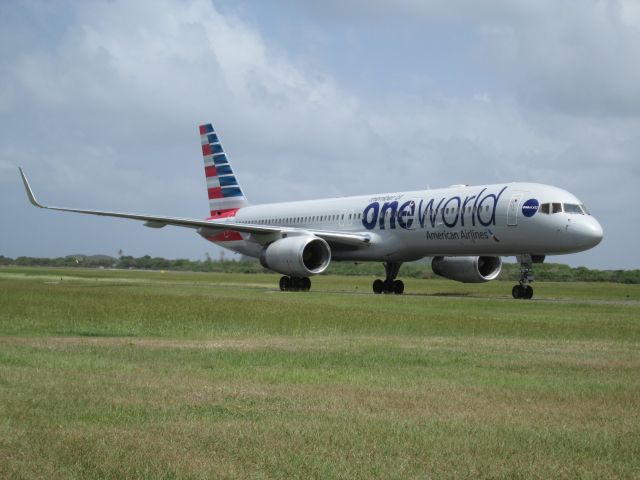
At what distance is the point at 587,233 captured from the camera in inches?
1072

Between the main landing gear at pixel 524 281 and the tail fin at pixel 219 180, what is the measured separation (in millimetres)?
17420

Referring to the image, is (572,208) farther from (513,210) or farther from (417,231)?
(417,231)

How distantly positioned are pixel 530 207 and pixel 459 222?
111 inches

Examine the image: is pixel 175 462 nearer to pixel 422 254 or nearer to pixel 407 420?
pixel 407 420

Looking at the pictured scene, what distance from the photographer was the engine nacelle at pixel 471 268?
3428 centimetres

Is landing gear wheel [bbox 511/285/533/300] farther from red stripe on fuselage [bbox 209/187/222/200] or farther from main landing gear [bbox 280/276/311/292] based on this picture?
red stripe on fuselage [bbox 209/187/222/200]

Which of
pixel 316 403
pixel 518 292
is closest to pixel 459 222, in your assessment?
pixel 518 292

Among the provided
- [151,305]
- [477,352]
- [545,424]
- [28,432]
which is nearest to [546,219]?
[151,305]

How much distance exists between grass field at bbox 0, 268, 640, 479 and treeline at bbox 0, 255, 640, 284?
31.3 m

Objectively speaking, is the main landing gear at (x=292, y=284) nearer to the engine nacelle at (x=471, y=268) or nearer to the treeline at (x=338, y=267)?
the engine nacelle at (x=471, y=268)

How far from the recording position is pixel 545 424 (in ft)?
22.4

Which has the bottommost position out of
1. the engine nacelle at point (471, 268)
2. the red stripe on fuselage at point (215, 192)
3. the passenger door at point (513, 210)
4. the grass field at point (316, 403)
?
the grass field at point (316, 403)

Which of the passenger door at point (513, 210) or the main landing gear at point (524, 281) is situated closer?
the main landing gear at point (524, 281)

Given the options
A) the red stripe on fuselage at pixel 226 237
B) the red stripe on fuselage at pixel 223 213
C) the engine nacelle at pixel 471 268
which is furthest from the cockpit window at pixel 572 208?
the red stripe on fuselage at pixel 223 213
